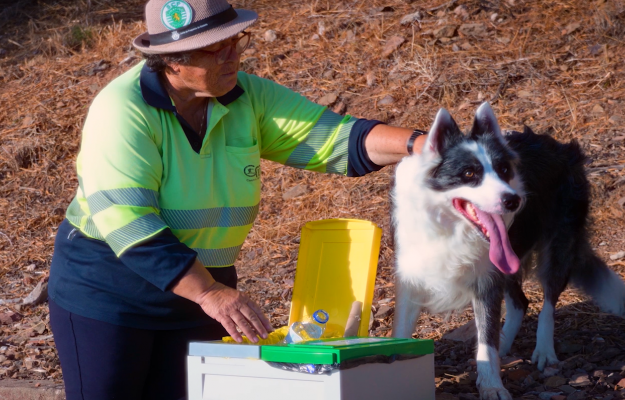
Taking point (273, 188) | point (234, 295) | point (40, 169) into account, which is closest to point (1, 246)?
point (40, 169)

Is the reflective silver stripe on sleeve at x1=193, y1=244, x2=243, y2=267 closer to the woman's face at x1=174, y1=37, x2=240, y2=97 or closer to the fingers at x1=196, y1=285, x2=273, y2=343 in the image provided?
the fingers at x1=196, y1=285, x2=273, y2=343

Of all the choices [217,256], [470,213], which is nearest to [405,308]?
[470,213]

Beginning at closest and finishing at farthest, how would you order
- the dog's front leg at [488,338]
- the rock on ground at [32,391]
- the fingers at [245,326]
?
the fingers at [245,326], the dog's front leg at [488,338], the rock on ground at [32,391]

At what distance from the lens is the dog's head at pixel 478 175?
3157 mm

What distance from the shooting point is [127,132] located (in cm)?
276

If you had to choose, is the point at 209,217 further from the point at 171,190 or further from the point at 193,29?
the point at 193,29

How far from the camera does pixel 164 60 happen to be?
115 inches

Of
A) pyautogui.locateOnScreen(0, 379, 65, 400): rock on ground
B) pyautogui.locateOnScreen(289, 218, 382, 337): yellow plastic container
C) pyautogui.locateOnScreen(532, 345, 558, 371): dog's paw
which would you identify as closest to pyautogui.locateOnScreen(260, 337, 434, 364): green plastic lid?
pyautogui.locateOnScreen(289, 218, 382, 337): yellow plastic container

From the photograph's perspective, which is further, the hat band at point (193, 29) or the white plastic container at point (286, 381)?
the hat band at point (193, 29)

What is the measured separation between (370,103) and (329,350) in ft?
15.4

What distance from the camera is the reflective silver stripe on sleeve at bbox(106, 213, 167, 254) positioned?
2.63m

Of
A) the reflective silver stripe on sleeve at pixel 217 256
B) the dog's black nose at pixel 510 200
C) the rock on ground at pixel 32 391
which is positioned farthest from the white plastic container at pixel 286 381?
the rock on ground at pixel 32 391

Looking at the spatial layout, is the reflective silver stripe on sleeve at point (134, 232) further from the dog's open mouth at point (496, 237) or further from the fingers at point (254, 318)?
the dog's open mouth at point (496, 237)

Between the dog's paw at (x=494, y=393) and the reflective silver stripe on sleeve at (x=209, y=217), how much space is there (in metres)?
1.42
